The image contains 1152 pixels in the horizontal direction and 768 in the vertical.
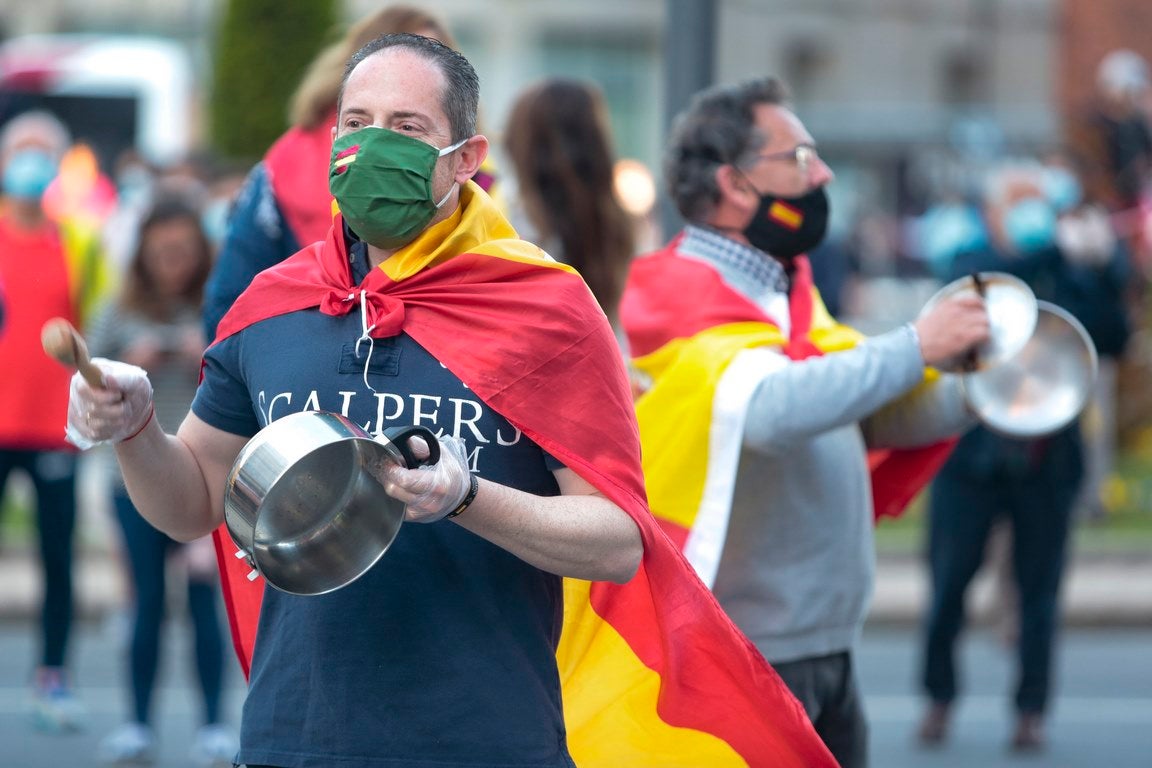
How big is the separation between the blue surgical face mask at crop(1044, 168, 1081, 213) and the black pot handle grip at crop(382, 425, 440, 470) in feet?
18.9

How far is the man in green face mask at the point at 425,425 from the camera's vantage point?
2873mm

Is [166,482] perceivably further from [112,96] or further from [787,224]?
[112,96]

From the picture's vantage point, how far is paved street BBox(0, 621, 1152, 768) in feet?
24.3

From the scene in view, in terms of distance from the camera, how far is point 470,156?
3.06 metres

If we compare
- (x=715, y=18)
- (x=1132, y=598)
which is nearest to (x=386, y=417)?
(x=715, y=18)

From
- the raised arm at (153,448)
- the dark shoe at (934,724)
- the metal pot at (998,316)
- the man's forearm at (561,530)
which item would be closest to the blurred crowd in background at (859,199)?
the metal pot at (998,316)

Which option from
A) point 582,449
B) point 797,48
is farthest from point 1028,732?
point 797,48

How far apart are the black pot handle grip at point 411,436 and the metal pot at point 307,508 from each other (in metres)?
0.06

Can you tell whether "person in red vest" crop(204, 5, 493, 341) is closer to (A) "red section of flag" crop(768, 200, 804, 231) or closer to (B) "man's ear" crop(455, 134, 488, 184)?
(A) "red section of flag" crop(768, 200, 804, 231)

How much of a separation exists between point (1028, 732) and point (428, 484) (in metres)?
5.43

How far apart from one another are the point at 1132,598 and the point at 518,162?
634cm

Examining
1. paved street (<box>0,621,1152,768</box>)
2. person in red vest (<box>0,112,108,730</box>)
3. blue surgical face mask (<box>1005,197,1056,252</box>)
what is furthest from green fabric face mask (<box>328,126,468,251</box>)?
person in red vest (<box>0,112,108,730</box>)

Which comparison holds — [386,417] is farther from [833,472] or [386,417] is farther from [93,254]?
[93,254]

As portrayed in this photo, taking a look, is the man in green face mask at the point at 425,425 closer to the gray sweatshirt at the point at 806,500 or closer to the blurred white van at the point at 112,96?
the gray sweatshirt at the point at 806,500
